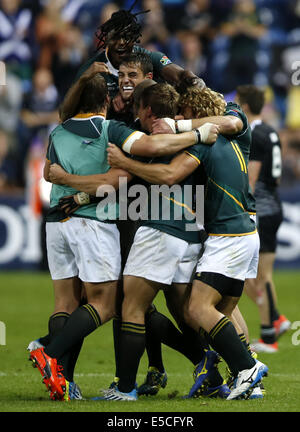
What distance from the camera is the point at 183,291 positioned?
19.1 ft

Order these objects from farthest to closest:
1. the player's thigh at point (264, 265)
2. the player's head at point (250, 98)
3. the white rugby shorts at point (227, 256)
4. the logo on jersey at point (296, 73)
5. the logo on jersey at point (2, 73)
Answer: the logo on jersey at point (296, 73) → the logo on jersey at point (2, 73) → the player's thigh at point (264, 265) → the player's head at point (250, 98) → the white rugby shorts at point (227, 256)

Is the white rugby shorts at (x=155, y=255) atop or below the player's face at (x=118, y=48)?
below

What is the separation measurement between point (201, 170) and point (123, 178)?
0.55 m

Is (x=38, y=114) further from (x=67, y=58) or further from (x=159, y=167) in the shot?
(x=159, y=167)

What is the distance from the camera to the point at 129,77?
616 centimetres

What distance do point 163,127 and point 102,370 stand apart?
8.74ft

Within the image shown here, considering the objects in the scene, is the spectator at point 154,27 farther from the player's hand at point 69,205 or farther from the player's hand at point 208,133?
the player's hand at point 208,133

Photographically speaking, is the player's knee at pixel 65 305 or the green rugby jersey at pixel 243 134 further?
the player's knee at pixel 65 305

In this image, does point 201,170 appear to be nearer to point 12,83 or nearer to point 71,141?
point 71,141

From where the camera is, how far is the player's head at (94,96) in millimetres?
5793

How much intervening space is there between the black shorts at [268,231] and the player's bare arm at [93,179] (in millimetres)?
3526

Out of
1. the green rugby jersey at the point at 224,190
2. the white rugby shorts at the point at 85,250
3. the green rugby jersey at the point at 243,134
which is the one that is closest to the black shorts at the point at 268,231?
the green rugby jersey at the point at 243,134

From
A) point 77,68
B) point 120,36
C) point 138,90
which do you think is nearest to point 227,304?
point 138,90

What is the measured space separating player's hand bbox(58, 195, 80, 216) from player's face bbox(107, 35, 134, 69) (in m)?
1.26
